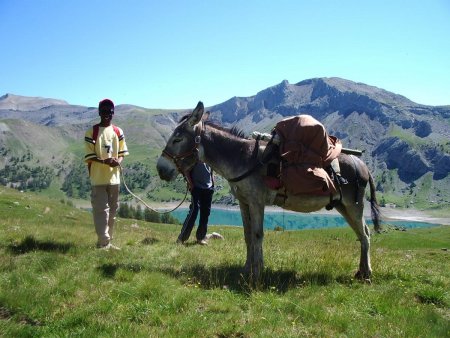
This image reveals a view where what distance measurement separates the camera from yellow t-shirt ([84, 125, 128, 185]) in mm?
10867

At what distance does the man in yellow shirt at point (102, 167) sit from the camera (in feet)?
35.7

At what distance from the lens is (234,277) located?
8844 mm

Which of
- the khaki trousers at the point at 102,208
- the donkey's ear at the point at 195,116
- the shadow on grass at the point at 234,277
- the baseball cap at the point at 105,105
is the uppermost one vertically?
the baseball cap at the point at 105,105

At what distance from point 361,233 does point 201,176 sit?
582cm

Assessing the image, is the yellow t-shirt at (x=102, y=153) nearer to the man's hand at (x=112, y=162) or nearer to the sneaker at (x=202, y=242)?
the man's hand at (x=112, y=162)

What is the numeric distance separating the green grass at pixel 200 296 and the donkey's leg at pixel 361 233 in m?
0.32

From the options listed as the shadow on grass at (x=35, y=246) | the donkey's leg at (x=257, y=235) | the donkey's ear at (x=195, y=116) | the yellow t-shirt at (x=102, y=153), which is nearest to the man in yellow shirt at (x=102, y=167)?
the yellow t-shirt at (x=102, y=153)

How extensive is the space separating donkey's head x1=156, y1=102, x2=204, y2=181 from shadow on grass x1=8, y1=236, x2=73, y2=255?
384cm

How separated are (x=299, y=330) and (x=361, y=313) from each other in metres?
1.47

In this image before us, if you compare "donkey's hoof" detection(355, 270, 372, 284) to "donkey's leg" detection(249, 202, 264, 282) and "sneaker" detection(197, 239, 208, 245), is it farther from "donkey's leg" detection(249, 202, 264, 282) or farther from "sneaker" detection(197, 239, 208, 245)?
"sneaker" detection(197, 239, 208, 245)

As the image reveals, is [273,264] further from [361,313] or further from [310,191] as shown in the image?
[361,313]

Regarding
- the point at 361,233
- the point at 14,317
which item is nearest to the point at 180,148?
the point at 14,317

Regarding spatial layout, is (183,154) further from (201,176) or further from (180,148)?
(201,176)

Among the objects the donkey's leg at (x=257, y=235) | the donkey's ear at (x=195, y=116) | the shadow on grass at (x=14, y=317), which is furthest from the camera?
the donkey's ear at (x=195, y=116)
